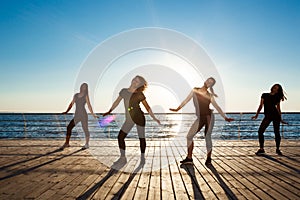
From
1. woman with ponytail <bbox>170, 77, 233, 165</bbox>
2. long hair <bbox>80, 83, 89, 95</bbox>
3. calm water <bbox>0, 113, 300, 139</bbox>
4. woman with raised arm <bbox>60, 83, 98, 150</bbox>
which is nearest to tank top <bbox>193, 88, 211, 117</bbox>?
woman with ponytail <bbox>170, 77, 233, 165</bbox>

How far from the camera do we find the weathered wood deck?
2951 millimetres

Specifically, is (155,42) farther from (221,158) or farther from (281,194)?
(281,194)

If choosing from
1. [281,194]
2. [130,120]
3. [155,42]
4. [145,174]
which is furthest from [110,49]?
[281,194]

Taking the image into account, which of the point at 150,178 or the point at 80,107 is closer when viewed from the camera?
the point at 150,178

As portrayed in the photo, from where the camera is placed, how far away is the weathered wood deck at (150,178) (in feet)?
9.68

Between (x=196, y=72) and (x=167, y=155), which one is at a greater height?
(x=196, y=72)

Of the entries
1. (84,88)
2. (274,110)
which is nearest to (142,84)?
(84,88)

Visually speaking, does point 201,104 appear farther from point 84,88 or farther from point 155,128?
point 155,128

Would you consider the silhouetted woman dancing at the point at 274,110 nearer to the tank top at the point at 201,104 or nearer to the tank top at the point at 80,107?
the tank top at the point at 201,104

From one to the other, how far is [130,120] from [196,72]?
4.23m

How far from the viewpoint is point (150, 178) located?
12.2 feet

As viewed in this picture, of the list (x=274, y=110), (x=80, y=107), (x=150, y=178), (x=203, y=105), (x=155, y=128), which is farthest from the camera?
(x=155, y=128)

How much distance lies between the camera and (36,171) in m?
4.12

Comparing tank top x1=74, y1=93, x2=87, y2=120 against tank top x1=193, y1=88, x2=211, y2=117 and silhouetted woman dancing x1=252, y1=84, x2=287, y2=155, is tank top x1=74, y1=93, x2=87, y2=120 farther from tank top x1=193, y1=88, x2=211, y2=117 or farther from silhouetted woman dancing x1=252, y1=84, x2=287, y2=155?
silhouetted woman dancing x1=252, y1=84, x2=287, y2=155
